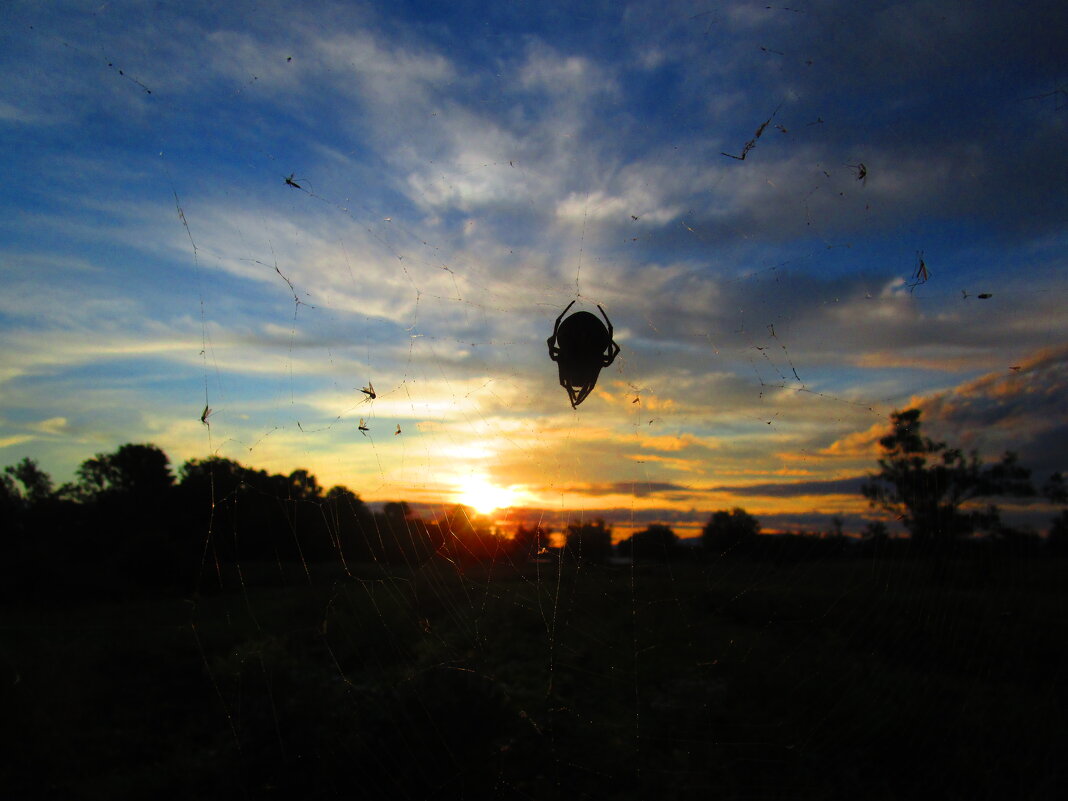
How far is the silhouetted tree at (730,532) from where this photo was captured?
503 centimetres

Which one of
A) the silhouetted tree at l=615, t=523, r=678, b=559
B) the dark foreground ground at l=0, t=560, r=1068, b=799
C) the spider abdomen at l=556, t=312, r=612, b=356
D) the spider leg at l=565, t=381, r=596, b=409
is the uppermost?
the spider abdomen at l=556, t=312, r=612, b=356

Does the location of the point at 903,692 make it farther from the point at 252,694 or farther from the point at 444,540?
the point at 252,694

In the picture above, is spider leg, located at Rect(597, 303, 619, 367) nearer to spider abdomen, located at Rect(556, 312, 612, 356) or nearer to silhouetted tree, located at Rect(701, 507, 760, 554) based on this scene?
spider abdomen, located at Rect(556, 312, 612, 356)

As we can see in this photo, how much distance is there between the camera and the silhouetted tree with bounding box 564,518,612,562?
477cm

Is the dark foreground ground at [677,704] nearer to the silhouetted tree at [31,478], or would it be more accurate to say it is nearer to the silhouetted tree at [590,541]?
the silhouetted tree at [590,541]

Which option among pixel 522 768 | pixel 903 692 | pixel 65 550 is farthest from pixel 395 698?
pixel 65 550

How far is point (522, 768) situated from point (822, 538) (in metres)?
4.77

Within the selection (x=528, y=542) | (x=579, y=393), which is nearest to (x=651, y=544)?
(x=528, y=542)

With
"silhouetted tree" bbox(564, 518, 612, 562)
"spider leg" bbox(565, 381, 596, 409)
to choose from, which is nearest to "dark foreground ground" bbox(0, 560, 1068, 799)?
"silhouetted tree" bbox(564, 518, 612, 562)

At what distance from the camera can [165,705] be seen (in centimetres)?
1252

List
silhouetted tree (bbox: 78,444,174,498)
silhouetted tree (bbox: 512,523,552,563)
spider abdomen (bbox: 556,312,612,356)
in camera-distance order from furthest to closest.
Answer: silhouetted tree (bbox: 78,444,174,498) → silhouetted tree (bbox: 512,523,552,563) → spider abdomen (bbox: 556,312,612,356)

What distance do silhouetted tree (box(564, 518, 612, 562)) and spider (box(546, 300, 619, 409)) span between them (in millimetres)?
1809

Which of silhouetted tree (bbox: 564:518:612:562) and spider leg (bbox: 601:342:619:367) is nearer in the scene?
spider leg (bbox: 601:342:619:367)

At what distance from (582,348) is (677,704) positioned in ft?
20.2
